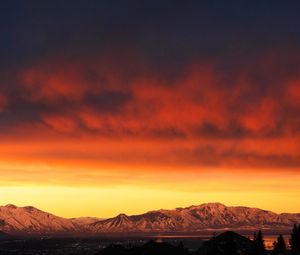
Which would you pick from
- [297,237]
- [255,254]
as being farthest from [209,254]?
[297,237]

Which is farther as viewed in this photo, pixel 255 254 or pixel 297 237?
pixel 297 237

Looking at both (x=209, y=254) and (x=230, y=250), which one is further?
(x=209, y=254)

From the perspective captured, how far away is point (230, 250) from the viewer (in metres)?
168

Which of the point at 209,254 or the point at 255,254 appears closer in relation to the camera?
the point at 255,254

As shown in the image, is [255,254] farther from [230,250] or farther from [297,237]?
[297,237]

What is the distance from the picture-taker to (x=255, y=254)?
176 meters

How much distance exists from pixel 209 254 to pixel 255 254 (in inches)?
812

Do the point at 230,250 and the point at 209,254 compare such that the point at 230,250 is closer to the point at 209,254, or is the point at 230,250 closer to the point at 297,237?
the point at 209,254

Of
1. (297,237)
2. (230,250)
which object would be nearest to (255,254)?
(230,250)

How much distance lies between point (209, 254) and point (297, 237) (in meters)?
33.6

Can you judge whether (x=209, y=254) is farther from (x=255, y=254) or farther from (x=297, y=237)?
(x=297, y=237)

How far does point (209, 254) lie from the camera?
7505 inches

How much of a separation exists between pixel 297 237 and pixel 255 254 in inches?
1084
